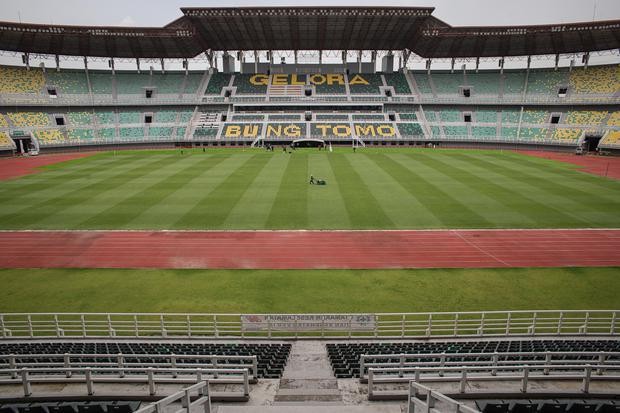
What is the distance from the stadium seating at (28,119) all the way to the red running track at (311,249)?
46552mm

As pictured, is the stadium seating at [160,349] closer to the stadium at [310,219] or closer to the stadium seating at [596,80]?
the stadium at [310,219]

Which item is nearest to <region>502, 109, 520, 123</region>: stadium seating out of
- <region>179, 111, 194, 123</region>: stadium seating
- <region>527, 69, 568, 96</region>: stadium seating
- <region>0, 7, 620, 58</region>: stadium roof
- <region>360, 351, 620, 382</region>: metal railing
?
<region>527, 69, 568, 96</region>: stadium seating

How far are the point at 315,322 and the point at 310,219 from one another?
1425cm

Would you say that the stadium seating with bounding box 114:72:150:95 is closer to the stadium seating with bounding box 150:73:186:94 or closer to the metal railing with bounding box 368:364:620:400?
the stadium seating with bounding box 150:73:186:94

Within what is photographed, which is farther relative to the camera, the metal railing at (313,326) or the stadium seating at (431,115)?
the stadium seating at (431,115)

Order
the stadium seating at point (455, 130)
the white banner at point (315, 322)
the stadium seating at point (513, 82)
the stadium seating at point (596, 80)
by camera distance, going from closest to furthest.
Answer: the white banner at point (315, 322)
the stadium seating at point (596, 80)
the stadium seating at point (455, 130)
the stadium seating at point (513, 82)

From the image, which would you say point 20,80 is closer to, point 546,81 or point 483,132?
point 483,132

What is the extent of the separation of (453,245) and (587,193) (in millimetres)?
18527

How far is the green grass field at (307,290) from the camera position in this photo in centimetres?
1542

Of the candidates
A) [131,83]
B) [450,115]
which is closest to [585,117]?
[450,115]

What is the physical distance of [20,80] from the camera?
65.9m

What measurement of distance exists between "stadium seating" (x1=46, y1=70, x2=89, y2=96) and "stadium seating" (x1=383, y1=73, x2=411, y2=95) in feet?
181

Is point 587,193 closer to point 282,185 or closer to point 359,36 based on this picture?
point 282,185

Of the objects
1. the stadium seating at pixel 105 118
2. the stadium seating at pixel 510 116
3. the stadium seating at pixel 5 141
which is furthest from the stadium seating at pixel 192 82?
the stadium seating at pixel 510 116
